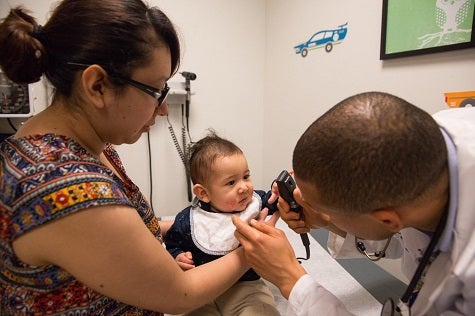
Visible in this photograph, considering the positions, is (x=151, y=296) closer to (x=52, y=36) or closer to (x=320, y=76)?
(x=52, y=36)

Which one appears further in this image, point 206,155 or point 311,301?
point 206,155

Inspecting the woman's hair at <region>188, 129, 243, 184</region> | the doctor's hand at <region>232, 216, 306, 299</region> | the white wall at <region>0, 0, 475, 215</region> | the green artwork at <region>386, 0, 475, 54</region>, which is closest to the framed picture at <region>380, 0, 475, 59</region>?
the green artwork at <region>386, 0, 475, 54</region>

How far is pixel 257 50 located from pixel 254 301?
6.85 feet

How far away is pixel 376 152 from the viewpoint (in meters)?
0.64

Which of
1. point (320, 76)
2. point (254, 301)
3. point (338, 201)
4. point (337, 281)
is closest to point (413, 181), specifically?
point (338, 201)

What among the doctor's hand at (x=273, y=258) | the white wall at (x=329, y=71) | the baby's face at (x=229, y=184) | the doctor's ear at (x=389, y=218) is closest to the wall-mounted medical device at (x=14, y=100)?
the baby's face at (x=229, y=184)

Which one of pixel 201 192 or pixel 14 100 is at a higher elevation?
pixel 14 100

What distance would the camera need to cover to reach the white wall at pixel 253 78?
6.57 ft

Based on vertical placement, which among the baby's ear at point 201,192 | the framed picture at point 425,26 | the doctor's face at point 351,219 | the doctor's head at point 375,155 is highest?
the framed picture at point 425,26

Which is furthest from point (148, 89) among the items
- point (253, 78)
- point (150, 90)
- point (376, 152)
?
point (253, 78)

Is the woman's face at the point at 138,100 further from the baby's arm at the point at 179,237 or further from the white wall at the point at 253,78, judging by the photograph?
the white wall at the point at 253,78

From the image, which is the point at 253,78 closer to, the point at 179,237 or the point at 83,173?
the point at 179,237

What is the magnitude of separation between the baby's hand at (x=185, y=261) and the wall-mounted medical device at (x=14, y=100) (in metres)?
1.36

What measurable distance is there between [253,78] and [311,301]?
2.13 m
